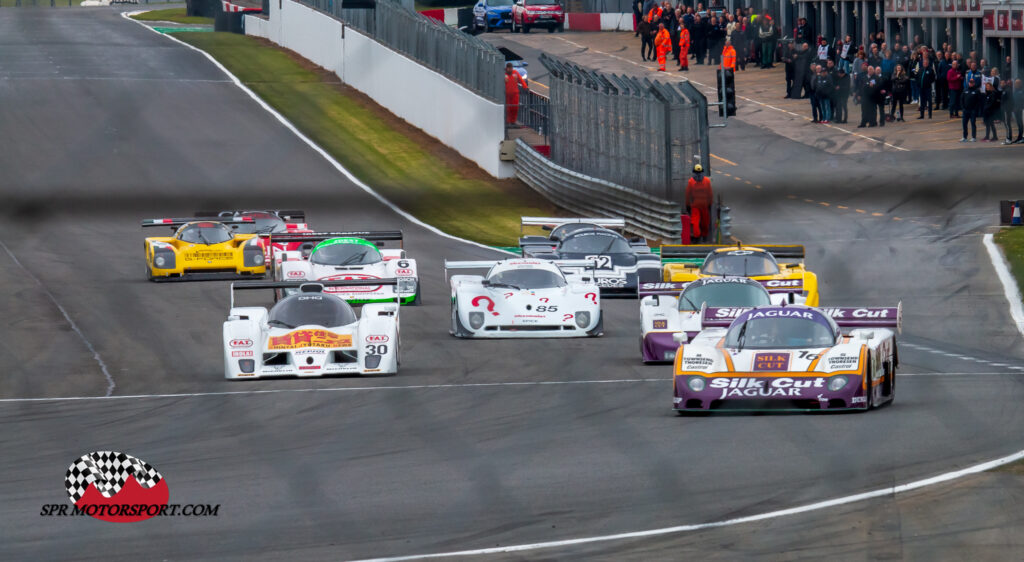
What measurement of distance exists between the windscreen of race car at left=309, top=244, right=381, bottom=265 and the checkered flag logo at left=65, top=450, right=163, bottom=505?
1561cm

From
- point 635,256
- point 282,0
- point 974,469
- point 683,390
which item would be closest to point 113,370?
point 683,390

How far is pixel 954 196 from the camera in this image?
269 cm

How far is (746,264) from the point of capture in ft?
82.5

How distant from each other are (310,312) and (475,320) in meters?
3.87

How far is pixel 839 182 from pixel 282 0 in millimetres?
2084

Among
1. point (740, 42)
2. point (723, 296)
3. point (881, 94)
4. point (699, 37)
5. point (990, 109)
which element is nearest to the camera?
point (990, 109)

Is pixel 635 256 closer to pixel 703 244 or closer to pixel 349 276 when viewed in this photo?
pixel 703 244

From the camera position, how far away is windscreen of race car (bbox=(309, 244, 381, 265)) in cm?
2880

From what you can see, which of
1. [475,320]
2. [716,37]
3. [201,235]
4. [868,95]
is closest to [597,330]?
[475,320]

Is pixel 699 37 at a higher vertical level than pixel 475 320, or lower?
higher

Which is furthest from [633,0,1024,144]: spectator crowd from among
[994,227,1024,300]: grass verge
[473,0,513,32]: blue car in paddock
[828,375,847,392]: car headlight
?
[473,0,513,32]: blue car in paddock

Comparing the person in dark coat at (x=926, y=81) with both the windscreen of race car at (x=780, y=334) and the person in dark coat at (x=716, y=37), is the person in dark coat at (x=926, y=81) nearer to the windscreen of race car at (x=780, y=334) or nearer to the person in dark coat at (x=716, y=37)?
the windscreen of race car at (x=780, y=334)

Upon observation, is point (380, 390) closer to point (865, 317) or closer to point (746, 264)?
point (865, 317)

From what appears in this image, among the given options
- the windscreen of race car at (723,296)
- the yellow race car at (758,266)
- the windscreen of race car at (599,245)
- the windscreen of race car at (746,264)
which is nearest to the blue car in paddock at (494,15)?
the windscreen of race car at (599,245)
